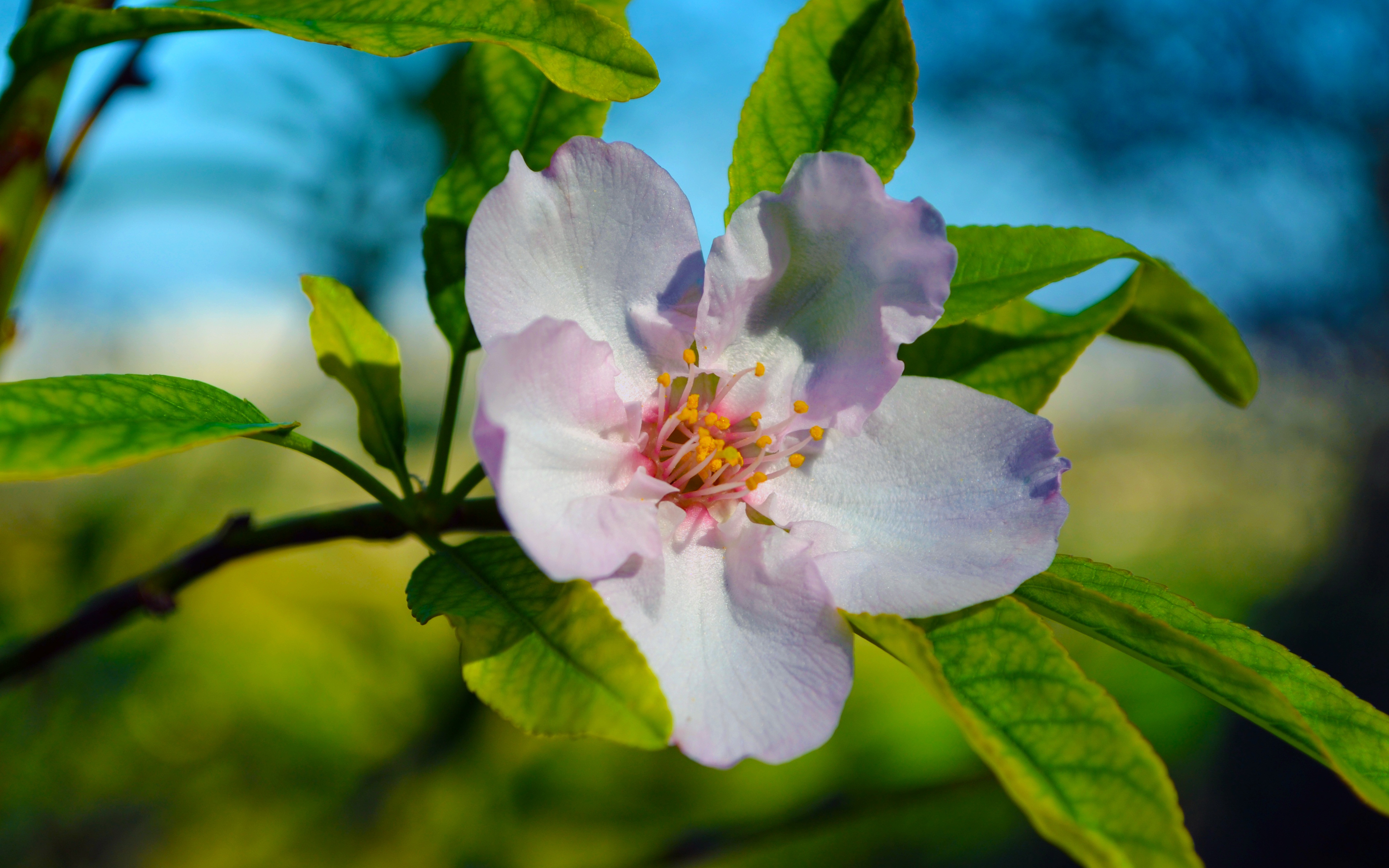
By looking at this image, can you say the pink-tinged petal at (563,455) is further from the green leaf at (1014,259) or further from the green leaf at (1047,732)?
the green leaf at (1014,259)

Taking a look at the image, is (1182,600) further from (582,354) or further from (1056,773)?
(582,354)

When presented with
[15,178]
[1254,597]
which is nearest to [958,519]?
[15,178]

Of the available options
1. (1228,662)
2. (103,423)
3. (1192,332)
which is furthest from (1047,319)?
(103,423)

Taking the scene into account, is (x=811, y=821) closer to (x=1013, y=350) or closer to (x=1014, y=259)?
(x=1013, y=350)

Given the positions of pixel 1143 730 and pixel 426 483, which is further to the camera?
pixel 1143 730

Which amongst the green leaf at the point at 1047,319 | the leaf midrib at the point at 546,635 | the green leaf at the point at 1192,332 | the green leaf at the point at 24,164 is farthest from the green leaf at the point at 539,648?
the green leaf at the point at 1192,332

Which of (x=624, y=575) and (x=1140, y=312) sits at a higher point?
(x=1140, y=312)
